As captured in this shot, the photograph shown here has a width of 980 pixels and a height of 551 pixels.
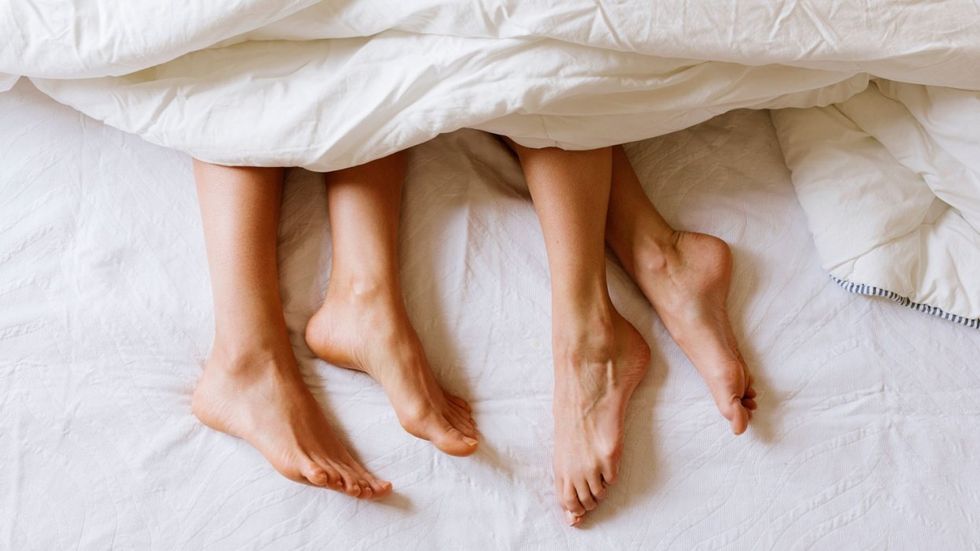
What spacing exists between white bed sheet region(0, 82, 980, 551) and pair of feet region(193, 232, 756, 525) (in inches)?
0.8

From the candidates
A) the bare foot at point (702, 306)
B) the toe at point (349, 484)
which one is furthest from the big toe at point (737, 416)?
the toe at point (349, 484)

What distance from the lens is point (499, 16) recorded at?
82cm

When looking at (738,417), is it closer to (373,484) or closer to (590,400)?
(590,400)

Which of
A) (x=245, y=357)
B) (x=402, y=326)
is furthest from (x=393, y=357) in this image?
(x=245, y=357)

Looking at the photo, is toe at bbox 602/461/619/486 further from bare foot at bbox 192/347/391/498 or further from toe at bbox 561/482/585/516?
bare foot at bbox 192/347/391/498

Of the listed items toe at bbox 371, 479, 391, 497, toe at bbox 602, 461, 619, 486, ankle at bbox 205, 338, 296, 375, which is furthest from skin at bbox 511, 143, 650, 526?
ankle at bbox 205, 338, 296, 375

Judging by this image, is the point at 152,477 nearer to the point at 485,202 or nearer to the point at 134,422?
the point at 134,422

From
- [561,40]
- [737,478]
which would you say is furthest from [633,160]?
[737,478]

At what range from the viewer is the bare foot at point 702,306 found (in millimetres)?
924

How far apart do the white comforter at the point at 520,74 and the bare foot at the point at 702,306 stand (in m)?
0.13

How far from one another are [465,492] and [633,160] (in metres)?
0.42

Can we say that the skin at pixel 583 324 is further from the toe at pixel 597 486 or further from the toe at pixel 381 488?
the toe at pixel 381 488

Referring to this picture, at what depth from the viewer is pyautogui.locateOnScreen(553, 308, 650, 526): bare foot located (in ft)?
2.92

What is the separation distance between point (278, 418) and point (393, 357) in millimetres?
122
